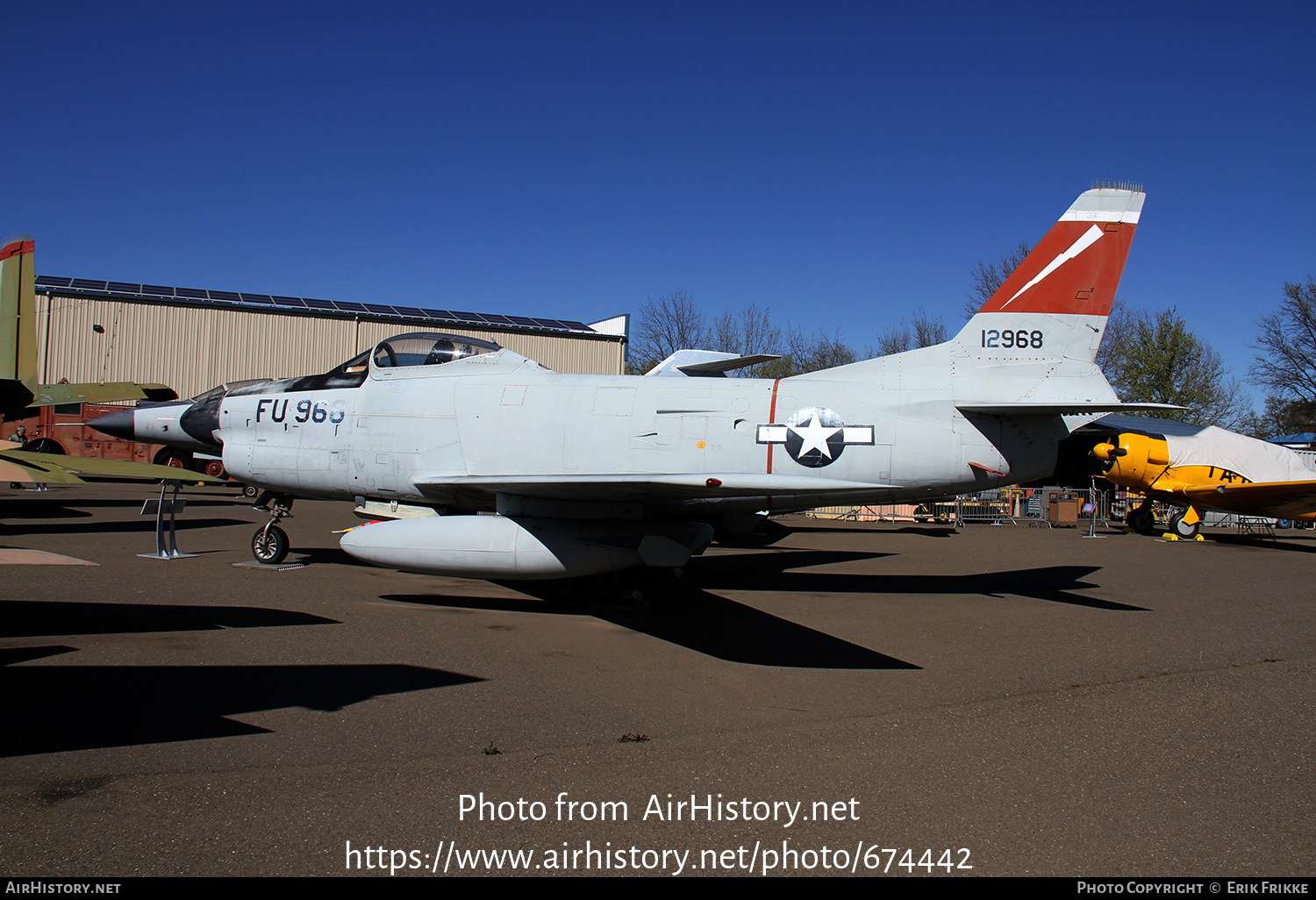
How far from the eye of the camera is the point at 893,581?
1062cm

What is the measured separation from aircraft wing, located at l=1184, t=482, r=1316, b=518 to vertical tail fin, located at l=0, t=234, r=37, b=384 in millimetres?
22970

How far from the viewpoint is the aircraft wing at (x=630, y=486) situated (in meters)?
5.44

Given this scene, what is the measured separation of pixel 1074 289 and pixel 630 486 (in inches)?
232

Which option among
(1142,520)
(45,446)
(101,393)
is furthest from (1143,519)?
(45,446)

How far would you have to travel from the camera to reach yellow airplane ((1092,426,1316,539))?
17.4 m

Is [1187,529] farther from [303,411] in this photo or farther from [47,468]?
[47,468]

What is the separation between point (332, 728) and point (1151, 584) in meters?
11.6

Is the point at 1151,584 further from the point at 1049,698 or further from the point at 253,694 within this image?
the point at 253,694

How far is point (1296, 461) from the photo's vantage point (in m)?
17.8

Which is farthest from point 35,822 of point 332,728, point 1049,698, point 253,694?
point 1049,698

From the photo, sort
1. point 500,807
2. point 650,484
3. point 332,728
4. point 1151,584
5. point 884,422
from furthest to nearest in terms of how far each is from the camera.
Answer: point 1151,584
point 884,422
point 650,484
point 332,728
point 500,807

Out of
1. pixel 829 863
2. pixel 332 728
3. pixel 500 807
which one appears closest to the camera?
pixel 829 863

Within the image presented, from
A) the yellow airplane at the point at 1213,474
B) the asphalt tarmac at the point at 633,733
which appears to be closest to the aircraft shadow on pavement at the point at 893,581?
the asphalt tarmac at the point at 633,733

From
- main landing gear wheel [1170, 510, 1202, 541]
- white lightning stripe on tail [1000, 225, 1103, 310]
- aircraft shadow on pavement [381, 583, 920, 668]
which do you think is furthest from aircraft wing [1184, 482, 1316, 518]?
aircraft shadow on pavement [381, 583, 920, 668]
